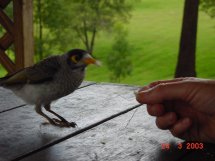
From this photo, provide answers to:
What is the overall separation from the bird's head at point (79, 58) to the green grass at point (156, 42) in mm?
6511

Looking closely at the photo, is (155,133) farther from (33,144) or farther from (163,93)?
(33,144)

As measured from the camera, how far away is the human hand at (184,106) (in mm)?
1196

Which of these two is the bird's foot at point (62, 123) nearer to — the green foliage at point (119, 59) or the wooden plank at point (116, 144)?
the wooden plank at point (116, 144)

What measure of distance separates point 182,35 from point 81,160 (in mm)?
5384

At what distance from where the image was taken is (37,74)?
4.79 feet

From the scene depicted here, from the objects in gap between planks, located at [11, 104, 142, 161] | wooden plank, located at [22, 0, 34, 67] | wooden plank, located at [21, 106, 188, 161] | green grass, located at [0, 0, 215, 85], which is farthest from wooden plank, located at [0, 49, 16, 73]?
green grass, located at [0, 0, 215, 85]

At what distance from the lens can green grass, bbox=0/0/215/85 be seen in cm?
826

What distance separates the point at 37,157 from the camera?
3.51ft

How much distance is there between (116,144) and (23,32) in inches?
77.3

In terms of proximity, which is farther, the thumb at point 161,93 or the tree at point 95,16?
the tree at point 95,16

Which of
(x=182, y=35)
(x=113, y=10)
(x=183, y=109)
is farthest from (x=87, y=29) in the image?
(x=183, y=109)

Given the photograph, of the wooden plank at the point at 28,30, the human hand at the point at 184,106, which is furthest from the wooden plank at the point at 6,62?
the human hand at the point at 184,106

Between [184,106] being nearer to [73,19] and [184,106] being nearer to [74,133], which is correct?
[74,133]

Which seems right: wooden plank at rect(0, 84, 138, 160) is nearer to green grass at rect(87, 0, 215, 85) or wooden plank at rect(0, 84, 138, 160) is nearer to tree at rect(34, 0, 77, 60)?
tree at rect(34, 0, 77, 60)
